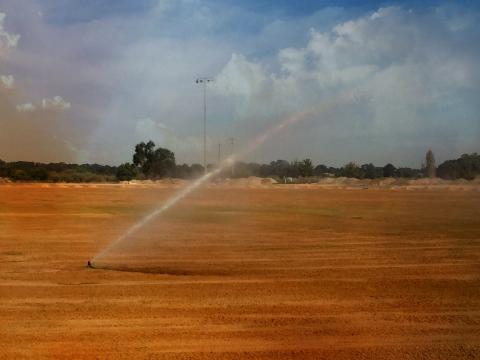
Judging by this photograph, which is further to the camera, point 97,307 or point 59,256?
point 59,256

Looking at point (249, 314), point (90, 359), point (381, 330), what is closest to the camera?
point (90, 359)

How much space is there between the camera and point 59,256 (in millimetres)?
17984

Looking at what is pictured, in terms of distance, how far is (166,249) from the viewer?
65.3 ft

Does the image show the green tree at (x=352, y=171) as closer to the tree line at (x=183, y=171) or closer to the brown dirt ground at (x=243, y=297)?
the tree line at (x=183, y=171)

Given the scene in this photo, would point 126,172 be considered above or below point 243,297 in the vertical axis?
above

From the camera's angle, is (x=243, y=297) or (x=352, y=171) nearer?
(x=243, y=297)

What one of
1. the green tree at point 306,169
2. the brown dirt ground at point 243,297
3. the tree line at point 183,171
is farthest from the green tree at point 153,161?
the brown dirt ground at point 243,297

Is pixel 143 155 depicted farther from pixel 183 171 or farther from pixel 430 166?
pixel 430 166

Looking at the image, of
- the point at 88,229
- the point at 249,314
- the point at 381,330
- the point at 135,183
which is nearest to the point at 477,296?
the point at 381,330

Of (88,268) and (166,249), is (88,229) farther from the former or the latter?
(88,268)

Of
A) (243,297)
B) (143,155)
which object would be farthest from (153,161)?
(243,297)

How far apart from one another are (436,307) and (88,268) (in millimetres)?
9114

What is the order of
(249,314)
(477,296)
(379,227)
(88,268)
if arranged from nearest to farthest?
1. (249,314)
2. (477,296)
3. (88,268)
4. (379,227)

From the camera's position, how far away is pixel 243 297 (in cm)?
1210
